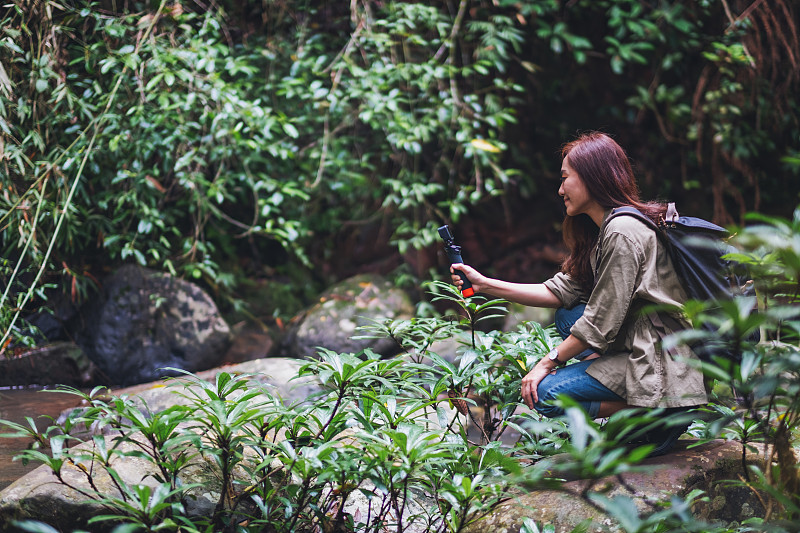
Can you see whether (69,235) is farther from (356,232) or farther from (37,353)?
(356,232)

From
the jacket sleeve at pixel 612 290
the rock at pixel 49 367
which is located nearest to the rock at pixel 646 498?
the jacket sleeve at pixel 612 290

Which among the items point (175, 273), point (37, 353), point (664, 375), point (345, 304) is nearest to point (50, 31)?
point (175, 273)

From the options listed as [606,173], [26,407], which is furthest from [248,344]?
[606,173]

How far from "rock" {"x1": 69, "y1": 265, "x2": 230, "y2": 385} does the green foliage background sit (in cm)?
17

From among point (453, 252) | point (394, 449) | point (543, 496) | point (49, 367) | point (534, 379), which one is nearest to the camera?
point (394, 449)

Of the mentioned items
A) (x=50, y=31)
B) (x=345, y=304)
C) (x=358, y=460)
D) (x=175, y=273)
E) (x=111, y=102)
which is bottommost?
(x=345, y=304)

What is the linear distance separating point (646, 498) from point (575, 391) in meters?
0.41

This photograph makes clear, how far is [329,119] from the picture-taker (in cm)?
480

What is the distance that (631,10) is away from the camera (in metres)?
4.64

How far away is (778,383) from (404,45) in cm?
388

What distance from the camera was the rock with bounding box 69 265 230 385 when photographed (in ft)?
14.5

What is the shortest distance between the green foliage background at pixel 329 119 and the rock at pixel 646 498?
2.74 m

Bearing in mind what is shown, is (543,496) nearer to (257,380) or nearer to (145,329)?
(257,380)

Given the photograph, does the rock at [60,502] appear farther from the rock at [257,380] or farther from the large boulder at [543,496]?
the rock at [257,380]
